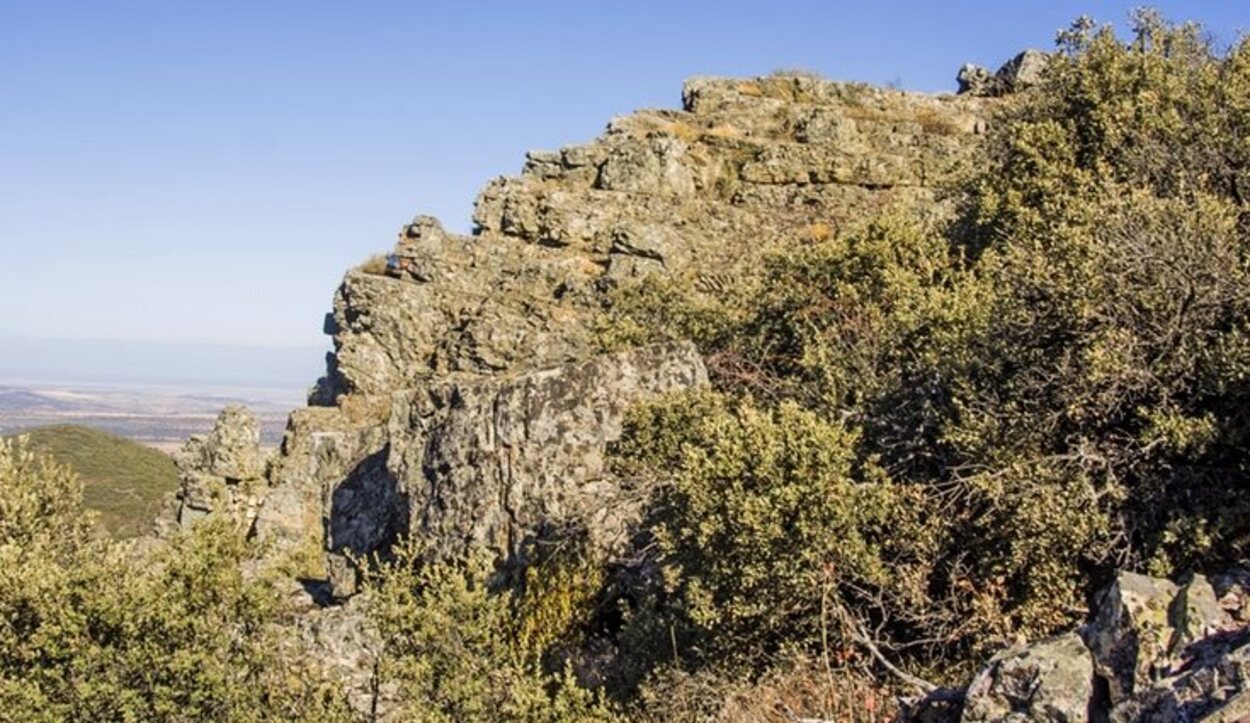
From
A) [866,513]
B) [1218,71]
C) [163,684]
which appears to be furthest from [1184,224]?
[163,684]

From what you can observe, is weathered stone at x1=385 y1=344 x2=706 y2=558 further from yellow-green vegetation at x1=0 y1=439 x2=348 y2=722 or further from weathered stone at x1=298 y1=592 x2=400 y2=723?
yellow-green vegetation at x1=0 y1=439 x2=348 y2=722

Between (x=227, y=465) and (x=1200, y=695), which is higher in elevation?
(x=1200, y=695)

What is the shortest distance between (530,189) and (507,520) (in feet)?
89.1

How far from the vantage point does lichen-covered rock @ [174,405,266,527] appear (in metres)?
34.2

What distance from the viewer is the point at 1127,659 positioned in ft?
25.4

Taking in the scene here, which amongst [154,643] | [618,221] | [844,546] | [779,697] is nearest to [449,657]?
[779,697]

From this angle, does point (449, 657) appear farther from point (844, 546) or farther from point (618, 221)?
point (618, 221)

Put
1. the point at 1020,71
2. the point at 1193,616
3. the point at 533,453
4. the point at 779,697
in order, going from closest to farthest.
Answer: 1. the point at 1193,616
2. the point at 779,697
3. the point at 533,453
4. the point at 1020,71

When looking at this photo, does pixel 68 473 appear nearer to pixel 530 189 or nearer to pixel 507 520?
pixel 507 520

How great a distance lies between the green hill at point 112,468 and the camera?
73.5 meters

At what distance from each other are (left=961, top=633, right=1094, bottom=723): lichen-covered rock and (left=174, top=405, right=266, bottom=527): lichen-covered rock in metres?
29.8

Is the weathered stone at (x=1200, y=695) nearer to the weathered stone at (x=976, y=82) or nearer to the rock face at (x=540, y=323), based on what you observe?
the rock face at (x=540, y=323)

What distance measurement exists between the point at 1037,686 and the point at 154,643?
10.9 m

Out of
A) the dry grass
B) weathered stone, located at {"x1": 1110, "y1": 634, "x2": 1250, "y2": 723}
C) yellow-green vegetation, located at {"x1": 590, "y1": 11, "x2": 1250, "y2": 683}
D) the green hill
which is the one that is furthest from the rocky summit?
the green hill
